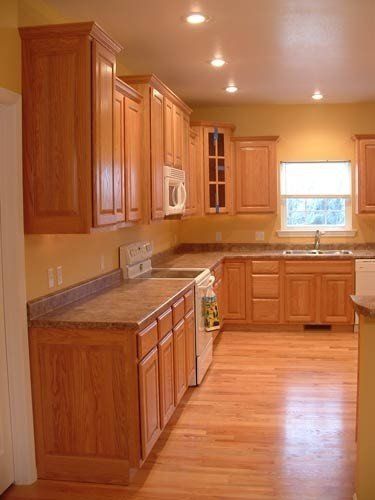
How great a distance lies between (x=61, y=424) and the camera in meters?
3.16

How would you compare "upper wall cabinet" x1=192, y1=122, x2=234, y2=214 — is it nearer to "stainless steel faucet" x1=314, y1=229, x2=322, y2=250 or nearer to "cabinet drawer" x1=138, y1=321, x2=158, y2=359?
"stainless steel faucet" x1=314, y1=229, x2=322, y2=250

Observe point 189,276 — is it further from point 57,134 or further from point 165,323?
point 57,134

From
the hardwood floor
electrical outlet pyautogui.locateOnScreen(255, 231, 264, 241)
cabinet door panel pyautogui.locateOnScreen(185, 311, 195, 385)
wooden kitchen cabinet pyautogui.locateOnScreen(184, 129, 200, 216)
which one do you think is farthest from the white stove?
electrical outlet pyautogui.locateOnScreen(255, 231, 264, 241)

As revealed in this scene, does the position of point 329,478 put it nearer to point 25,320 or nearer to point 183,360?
point 183,360

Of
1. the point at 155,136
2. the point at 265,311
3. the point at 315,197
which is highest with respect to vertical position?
the point at 155,136

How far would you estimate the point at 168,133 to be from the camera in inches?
201

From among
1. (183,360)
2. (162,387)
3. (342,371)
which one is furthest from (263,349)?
(162,387)

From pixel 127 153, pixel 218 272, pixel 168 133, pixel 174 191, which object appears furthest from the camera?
pixel 218 272

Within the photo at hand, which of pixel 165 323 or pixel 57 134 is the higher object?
pixel 57 134

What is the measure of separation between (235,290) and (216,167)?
1456mm

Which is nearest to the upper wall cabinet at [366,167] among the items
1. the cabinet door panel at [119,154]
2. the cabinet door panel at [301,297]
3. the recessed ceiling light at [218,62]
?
the cabinet door panel at [301,297]

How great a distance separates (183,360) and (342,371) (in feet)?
5.54

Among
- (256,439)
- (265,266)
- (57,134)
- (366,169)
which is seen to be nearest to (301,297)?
(265,266)

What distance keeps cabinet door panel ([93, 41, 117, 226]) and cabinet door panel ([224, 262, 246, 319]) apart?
3.31 m
